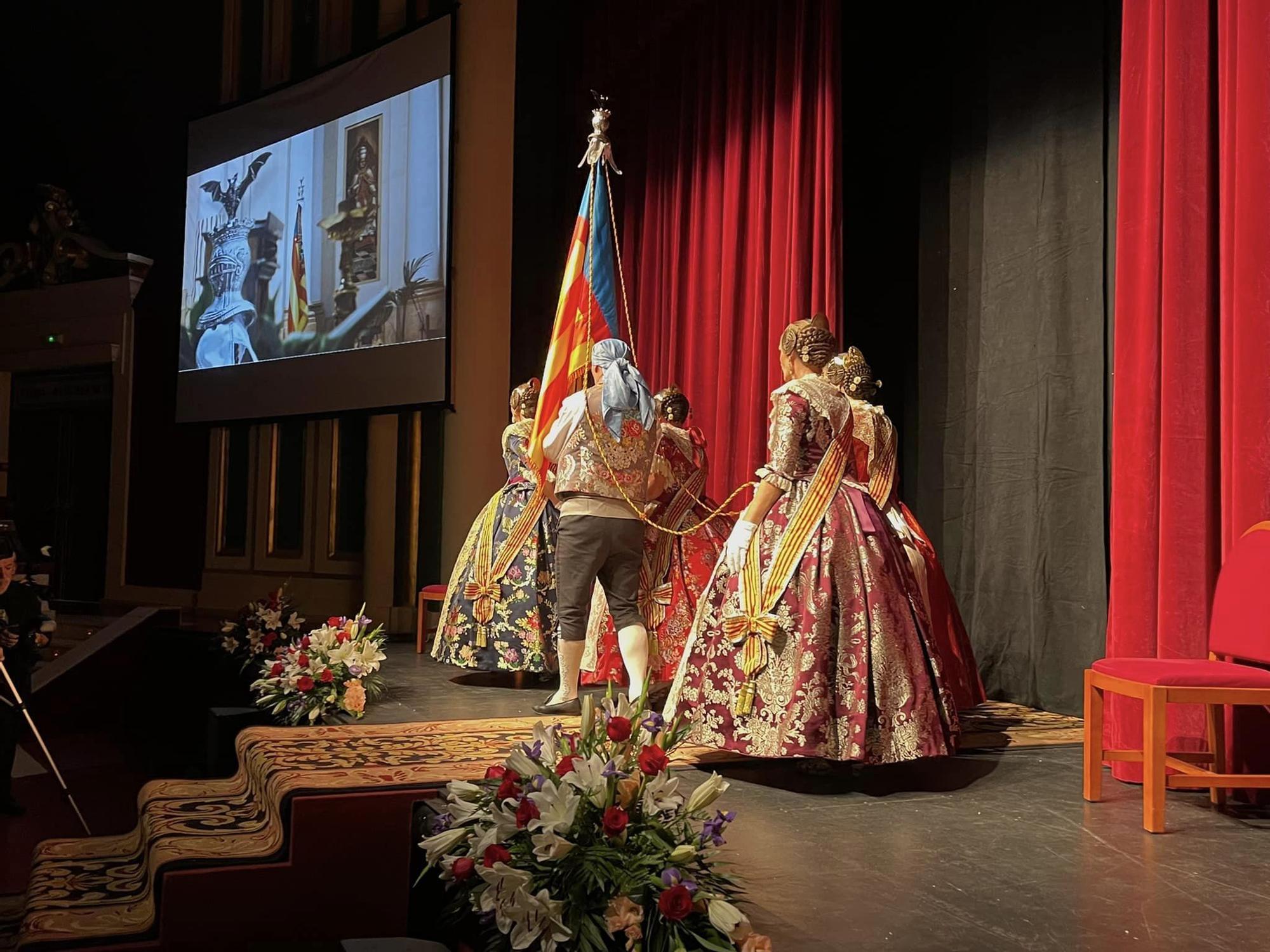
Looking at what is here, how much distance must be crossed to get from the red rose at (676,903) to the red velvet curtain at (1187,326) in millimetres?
2044

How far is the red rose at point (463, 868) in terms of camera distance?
184 cm

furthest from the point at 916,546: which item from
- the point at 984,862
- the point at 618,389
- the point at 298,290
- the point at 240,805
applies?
the point at 298,290

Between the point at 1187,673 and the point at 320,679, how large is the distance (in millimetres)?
2621

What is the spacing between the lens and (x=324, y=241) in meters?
8.21

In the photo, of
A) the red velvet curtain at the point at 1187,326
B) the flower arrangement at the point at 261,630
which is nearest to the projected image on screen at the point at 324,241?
the flower arrangement at the point at 261,630

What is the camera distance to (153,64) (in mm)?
10500

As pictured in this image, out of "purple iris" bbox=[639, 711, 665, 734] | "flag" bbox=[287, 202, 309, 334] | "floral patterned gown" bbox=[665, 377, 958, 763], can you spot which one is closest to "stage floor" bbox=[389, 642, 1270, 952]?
"floral patterned gown" bbox=[665, 377, 958, 763]

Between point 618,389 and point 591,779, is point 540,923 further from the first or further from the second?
point 618,389

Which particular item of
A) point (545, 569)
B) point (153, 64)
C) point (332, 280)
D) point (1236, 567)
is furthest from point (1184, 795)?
point (153, 64)

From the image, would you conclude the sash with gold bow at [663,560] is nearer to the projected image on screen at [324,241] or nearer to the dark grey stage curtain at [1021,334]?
the dark grey stage curtain at [1021,334]

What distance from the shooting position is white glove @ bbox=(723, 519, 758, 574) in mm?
3221

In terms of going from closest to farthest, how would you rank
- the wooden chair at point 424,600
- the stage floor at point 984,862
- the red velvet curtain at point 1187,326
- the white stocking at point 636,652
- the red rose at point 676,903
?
the red rose at point 676,903, the stage floor at point 984,862, the red velvet curtain at point 1187,326, the white stocking at point 636,652, the wooden chair at point 424,600

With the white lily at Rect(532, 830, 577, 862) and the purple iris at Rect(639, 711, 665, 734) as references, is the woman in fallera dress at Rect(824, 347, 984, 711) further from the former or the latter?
the white lily at Rect(532, 830, 577, 862)

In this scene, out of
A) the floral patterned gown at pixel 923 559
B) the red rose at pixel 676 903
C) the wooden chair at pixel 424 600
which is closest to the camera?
the red rose at pixel 676 903
